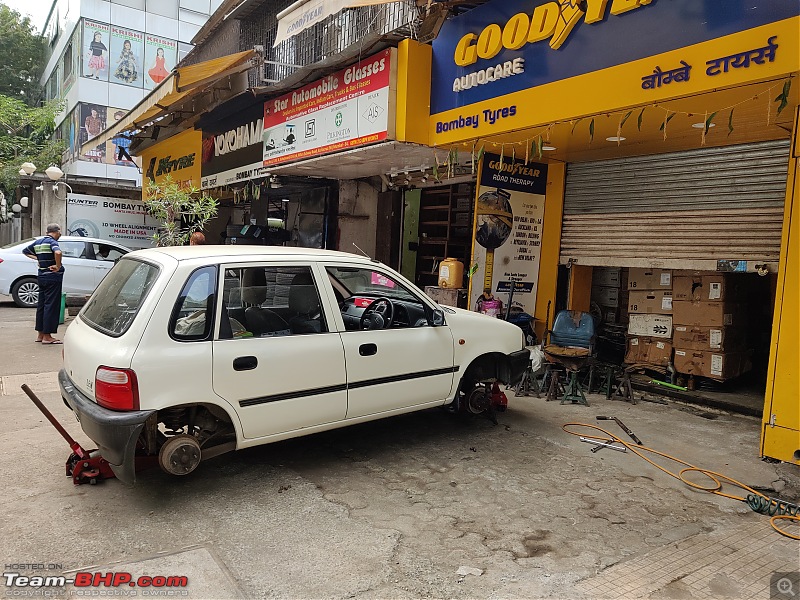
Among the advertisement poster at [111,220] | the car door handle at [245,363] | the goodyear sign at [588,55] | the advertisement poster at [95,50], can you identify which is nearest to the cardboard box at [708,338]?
the goodyear sign at [588,55]

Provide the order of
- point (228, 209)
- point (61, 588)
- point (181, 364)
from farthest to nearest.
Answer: point (228, 209) < point (181, 364) < point (61, 588)

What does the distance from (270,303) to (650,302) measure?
5.24 metres

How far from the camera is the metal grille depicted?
24.9ft

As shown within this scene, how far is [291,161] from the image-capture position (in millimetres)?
9047

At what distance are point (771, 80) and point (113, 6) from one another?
33.0 m

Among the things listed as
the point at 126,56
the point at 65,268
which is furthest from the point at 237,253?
the point at 126,56

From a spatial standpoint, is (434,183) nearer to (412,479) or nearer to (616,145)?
(616,145)

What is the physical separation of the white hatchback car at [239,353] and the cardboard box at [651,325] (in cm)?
357

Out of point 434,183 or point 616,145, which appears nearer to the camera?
point 616,145

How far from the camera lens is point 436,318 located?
185 inches

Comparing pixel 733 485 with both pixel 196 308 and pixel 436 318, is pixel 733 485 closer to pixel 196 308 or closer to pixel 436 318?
pixel 436 318

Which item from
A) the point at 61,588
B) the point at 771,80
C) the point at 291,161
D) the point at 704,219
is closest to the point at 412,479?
the point at 61,588

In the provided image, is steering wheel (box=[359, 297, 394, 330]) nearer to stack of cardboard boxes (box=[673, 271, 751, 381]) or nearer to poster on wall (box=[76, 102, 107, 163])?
stack of cardboard boxes (box=[673, 271, 751, 381])

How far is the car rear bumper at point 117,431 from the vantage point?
3229 millimetres
